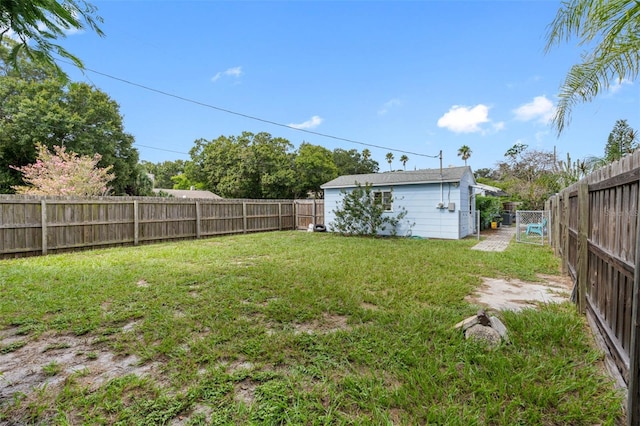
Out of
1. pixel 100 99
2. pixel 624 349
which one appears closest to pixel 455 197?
pixel 624 349

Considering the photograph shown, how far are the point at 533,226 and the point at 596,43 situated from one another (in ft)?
37.2

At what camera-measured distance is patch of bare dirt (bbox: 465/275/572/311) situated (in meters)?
3.90

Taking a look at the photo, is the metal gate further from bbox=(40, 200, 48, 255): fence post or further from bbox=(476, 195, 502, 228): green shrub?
bbox=(40, 200, 48, 255): fence post

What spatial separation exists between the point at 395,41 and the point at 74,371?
469 inches

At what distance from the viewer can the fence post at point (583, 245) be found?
315 centimetres

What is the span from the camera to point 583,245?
126 inches

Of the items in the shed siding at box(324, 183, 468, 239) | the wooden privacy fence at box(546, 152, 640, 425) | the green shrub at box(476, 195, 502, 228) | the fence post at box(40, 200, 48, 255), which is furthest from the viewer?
the green shrub at box(476, 195, 502, 228)

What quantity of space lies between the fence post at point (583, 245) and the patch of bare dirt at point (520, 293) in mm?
572

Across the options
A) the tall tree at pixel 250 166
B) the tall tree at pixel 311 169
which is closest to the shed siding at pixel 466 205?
the tall tree at pixel 250 166

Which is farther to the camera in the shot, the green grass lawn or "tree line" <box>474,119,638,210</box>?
"tree line" <box>474,119,638,210</box>

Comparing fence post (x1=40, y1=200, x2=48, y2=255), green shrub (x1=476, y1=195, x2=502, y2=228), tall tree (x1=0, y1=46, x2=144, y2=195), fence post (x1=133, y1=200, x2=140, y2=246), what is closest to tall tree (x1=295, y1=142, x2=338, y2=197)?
tall tree (x1=0, y1=46, x2=144, y2=195)

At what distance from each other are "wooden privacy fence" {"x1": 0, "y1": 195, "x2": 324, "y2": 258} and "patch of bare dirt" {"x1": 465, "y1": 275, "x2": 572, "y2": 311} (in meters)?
9.65

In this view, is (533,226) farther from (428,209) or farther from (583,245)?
(583,245)

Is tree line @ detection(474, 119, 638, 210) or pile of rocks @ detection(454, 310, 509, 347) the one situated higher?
tree line @ detection(474, 119, 638, 210)
